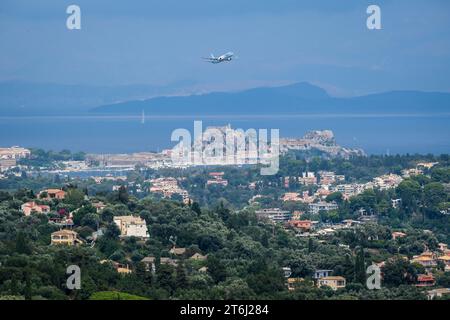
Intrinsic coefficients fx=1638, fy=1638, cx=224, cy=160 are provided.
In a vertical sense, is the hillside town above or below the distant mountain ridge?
below

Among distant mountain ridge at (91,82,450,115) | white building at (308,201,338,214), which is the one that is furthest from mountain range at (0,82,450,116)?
white building at (308,201,338,214)

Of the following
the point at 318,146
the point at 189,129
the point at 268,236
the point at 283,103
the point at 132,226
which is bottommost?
the point at 268,236

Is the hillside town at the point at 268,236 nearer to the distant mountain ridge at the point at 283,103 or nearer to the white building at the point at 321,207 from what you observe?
the white building at the point at 321,207

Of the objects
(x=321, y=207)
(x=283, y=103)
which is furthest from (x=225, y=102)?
(x=321, y=207)

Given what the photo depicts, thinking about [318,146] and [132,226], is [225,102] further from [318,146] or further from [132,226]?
[132,226]

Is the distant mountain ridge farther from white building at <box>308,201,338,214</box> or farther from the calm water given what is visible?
white building at <box>308,201,338,214</box>
